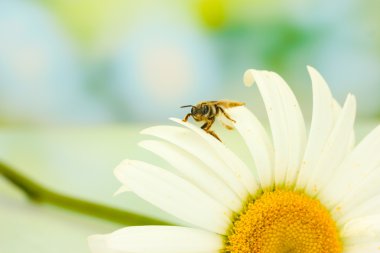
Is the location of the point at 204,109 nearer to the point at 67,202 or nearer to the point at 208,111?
the point at 208,111

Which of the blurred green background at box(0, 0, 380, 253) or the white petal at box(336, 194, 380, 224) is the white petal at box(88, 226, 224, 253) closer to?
the white petal at box(336, 194, 380, 224)

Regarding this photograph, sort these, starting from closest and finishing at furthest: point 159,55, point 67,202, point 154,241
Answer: point 154,241, point 67,202, point 159,55

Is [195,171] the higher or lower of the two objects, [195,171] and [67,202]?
the higher

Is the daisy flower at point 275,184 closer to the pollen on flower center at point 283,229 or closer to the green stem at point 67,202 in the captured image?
the pollen on flower center at point 283,229

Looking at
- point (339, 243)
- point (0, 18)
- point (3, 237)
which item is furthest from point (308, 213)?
point (0, 18)

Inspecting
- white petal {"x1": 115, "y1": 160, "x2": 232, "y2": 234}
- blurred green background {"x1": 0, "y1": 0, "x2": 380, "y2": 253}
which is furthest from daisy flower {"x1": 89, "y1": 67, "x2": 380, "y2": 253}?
blurred green background {"x1": 0, "y1": 0, "x2": 380, "y2": 253}

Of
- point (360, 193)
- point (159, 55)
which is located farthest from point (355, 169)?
point (159, 55)

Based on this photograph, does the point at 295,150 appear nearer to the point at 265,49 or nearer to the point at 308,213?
the point at 308,213
